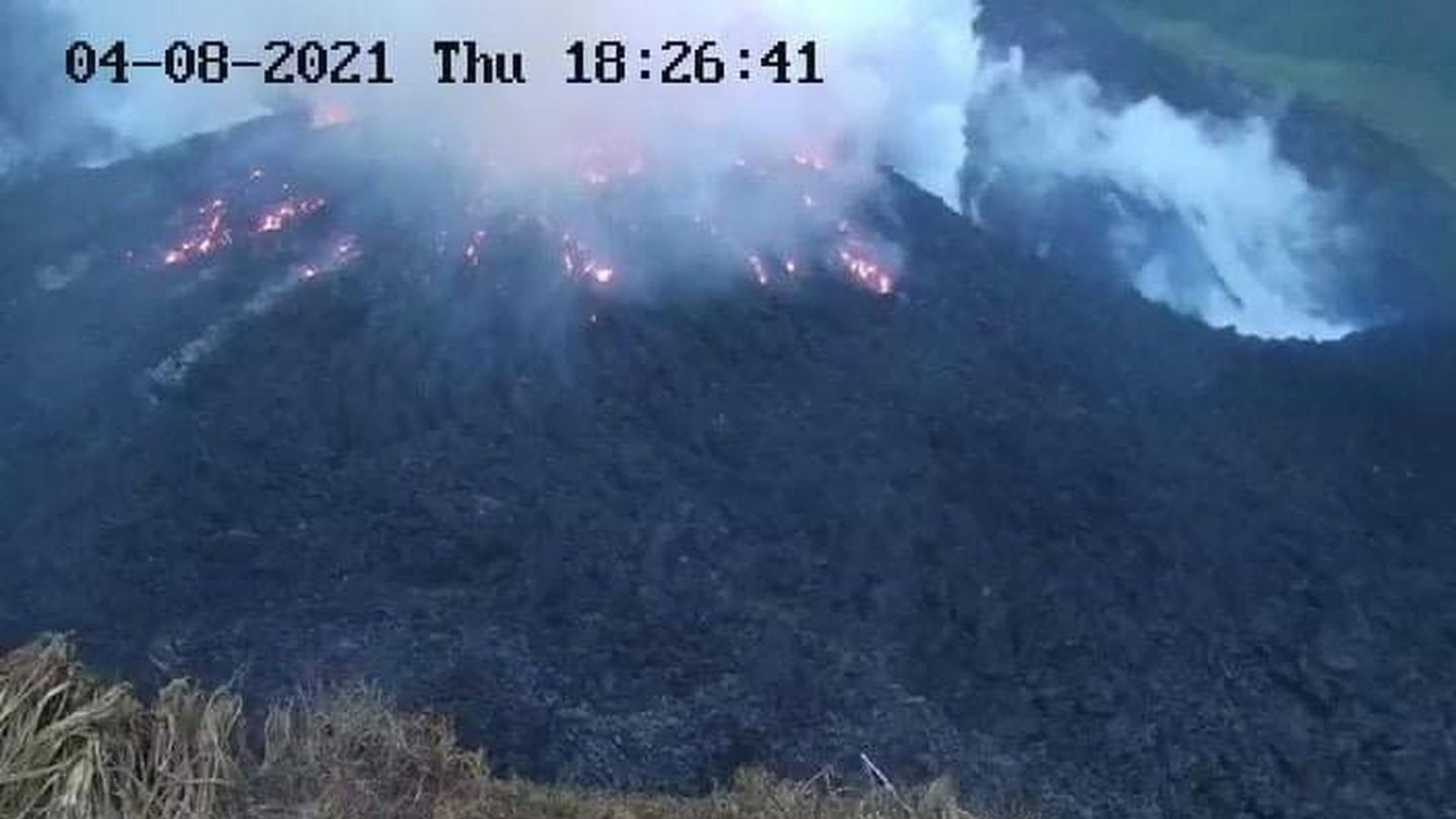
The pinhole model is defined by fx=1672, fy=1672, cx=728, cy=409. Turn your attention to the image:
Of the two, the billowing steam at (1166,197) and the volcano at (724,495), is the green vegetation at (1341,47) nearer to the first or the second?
the billowing steam at (1166,197)

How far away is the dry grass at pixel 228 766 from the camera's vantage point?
5.16 m

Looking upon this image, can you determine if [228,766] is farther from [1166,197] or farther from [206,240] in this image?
[1166,197]

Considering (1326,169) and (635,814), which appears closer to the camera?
(635,814)

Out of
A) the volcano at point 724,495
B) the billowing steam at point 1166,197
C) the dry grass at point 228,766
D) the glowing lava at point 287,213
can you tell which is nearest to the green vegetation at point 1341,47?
the billowing steam at point 1166,197

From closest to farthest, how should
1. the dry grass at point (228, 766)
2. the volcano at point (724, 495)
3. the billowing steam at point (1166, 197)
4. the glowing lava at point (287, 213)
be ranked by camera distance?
1. the dry grass at point (228, 766)
2. the volcano at point (724, 495)
3. the glowing lava at point (287, 213)
4. the billowing steam at point (1166, 197)

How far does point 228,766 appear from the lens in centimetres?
539

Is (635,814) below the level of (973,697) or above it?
above

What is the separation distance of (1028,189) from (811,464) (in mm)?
7103

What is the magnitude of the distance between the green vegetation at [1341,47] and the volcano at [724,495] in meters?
8.20

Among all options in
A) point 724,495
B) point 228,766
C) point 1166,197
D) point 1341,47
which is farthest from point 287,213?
point 1341,47

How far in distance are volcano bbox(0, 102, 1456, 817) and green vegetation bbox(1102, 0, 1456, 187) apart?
8.20 meters

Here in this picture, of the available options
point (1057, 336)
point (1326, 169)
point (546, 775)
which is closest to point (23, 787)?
point (546, 775)

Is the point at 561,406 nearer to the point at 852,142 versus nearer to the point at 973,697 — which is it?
the point at 973,697

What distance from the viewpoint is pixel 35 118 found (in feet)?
60.7
